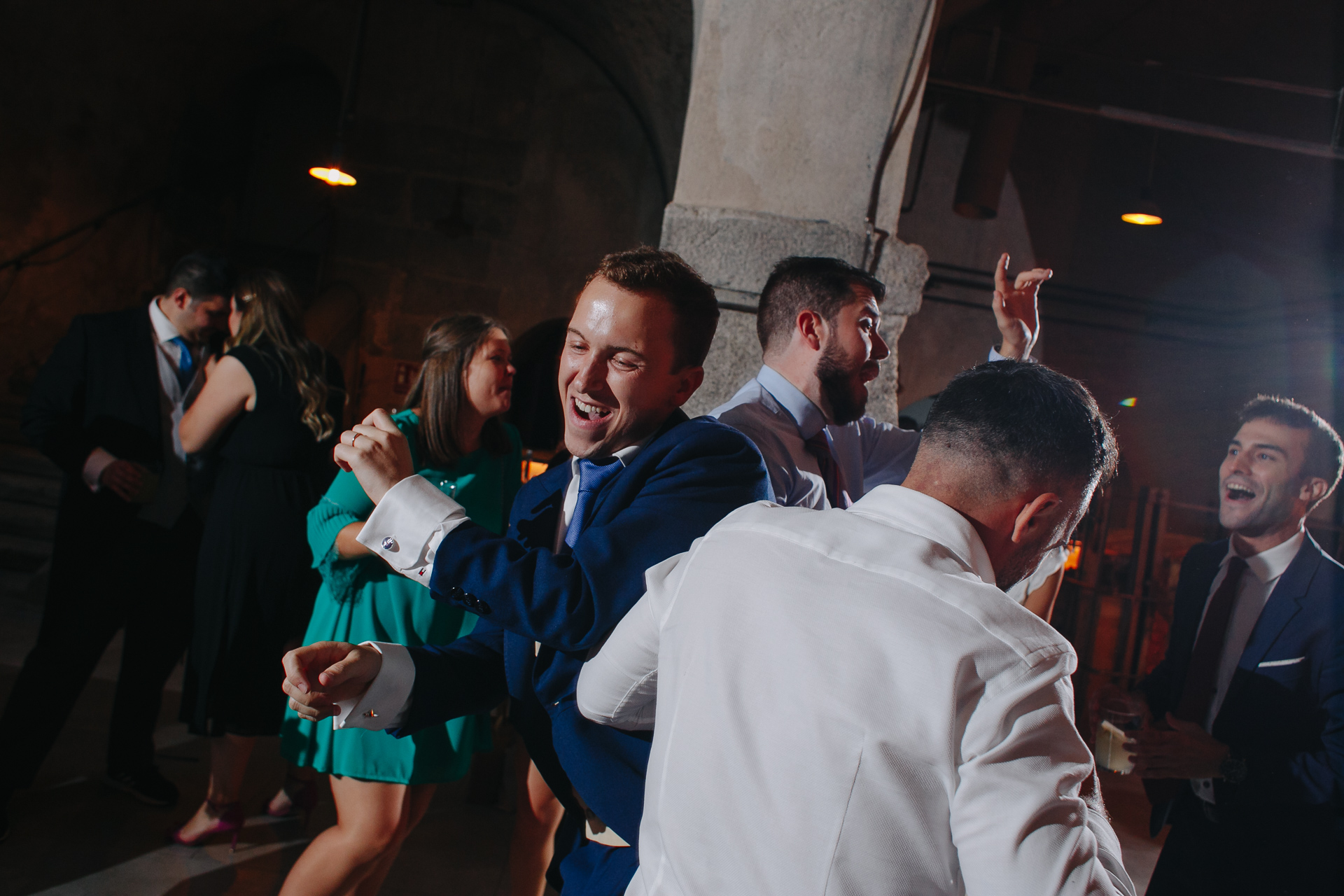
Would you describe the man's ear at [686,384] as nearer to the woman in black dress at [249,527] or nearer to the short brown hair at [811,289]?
the short brown hair at [811,289]

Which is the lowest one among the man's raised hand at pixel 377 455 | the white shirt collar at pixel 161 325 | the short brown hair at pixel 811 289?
the man's raised hand at pixel 377 455

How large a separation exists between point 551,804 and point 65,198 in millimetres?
8467

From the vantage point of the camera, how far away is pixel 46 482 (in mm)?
6941

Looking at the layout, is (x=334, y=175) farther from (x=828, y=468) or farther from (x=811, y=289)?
(x=828, y=468)

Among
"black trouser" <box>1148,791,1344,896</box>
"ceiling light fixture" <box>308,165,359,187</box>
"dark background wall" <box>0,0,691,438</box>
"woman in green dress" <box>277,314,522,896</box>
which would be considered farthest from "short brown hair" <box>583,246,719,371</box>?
"dark background wall" <box>0,0,691,438</box>

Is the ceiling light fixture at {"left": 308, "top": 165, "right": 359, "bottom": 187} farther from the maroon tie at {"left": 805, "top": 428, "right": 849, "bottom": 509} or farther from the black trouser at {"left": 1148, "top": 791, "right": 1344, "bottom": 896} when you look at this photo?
the black trouser at {"left": 1148, "top": 791, "right": 1344, "bottom": 896}

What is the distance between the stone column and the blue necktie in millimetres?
1921

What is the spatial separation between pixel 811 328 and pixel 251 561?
2113 mm

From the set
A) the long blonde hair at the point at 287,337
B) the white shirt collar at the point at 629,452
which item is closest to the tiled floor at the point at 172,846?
the long blonde hair at the point at 287,337

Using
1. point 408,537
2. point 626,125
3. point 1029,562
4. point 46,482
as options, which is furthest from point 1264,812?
point 46,482

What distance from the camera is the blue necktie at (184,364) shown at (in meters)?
3.29

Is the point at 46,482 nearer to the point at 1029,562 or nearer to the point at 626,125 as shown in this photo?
the point at 626,125

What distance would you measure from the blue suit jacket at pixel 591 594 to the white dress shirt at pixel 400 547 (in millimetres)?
27

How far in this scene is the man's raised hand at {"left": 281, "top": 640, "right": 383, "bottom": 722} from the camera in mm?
1286
